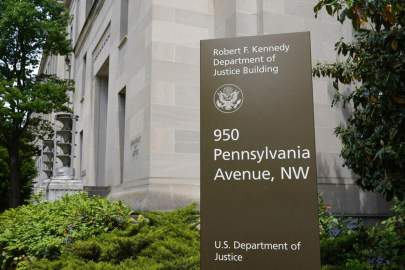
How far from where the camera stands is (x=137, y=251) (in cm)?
704

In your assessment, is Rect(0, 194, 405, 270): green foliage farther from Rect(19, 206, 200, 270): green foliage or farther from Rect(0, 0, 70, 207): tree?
Rect(0, 0, 70, 207): tree

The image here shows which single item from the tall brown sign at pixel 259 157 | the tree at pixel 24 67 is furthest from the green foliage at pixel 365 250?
the tree at pixel 24 67

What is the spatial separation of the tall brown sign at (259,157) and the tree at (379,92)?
1271 mm

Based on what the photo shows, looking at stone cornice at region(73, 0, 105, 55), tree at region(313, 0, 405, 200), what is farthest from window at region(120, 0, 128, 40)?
tree at region(313, 0, 405, 200)

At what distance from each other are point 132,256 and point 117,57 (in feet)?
33.4

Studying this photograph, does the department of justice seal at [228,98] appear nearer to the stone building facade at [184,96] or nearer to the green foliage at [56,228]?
the green foliage at [56,228]

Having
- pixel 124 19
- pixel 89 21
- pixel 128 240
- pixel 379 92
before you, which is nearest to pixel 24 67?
pixel 89 21

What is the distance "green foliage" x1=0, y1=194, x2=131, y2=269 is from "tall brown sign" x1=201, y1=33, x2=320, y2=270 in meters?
4.34

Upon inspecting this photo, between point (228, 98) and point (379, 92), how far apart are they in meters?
3.20

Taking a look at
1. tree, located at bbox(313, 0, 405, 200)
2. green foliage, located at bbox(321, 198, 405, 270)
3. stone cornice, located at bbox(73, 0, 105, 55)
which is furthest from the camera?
stone cornice, located at bbox(73, 0, 105, 55)

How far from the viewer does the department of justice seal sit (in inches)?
173

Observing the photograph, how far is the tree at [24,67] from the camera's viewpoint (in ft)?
68.2

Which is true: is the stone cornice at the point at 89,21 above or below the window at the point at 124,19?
above

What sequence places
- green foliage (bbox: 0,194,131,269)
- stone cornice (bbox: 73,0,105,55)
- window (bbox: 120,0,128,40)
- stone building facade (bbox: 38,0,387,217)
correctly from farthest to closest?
stone cornice (bbox: 73,0,105,55)
window (bbox: 120,0,128,40)
stone building facade (bbox: 38,0,387,217)
green foliage (bbox: 0,194,131,269)
